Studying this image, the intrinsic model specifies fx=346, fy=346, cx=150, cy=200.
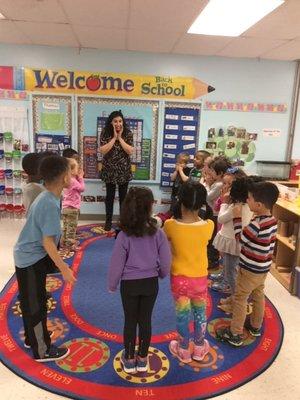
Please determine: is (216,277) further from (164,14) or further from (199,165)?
(164,14)

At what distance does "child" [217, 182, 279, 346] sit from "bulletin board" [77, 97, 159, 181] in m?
2.95

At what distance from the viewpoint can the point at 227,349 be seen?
7.77 feet

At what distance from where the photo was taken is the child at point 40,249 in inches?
75.1

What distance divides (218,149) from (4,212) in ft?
11.0

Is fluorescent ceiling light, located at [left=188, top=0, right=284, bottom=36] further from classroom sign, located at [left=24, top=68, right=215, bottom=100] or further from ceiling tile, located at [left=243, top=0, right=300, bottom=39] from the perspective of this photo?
classroom sign, located at [left=24, top=68, right=215, bottom=100]

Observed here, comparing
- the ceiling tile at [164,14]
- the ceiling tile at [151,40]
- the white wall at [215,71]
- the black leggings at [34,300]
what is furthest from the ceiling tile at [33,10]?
the black leggings at [34,300]

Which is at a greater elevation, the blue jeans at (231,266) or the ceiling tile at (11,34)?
the ceiling tile at (11,34)

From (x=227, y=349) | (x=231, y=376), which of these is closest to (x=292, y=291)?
(x=227, y=349)

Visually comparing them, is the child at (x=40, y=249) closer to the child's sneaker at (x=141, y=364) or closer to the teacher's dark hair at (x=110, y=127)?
the child's sneaker at (x=141, y=364)

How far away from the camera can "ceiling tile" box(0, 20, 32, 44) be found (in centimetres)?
382

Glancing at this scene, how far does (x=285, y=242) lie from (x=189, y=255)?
1845 millimetres

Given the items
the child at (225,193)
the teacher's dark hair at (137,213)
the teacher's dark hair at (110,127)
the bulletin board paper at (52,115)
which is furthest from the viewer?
the bulletin board paper at (52,115)

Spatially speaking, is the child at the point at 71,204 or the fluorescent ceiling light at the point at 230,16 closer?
the fluorescent ceiling light at the point at 230,16

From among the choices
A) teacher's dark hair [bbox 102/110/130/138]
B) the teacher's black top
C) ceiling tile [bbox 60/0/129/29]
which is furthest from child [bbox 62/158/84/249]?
ceiling tile [bbox 60/0/129/29]
